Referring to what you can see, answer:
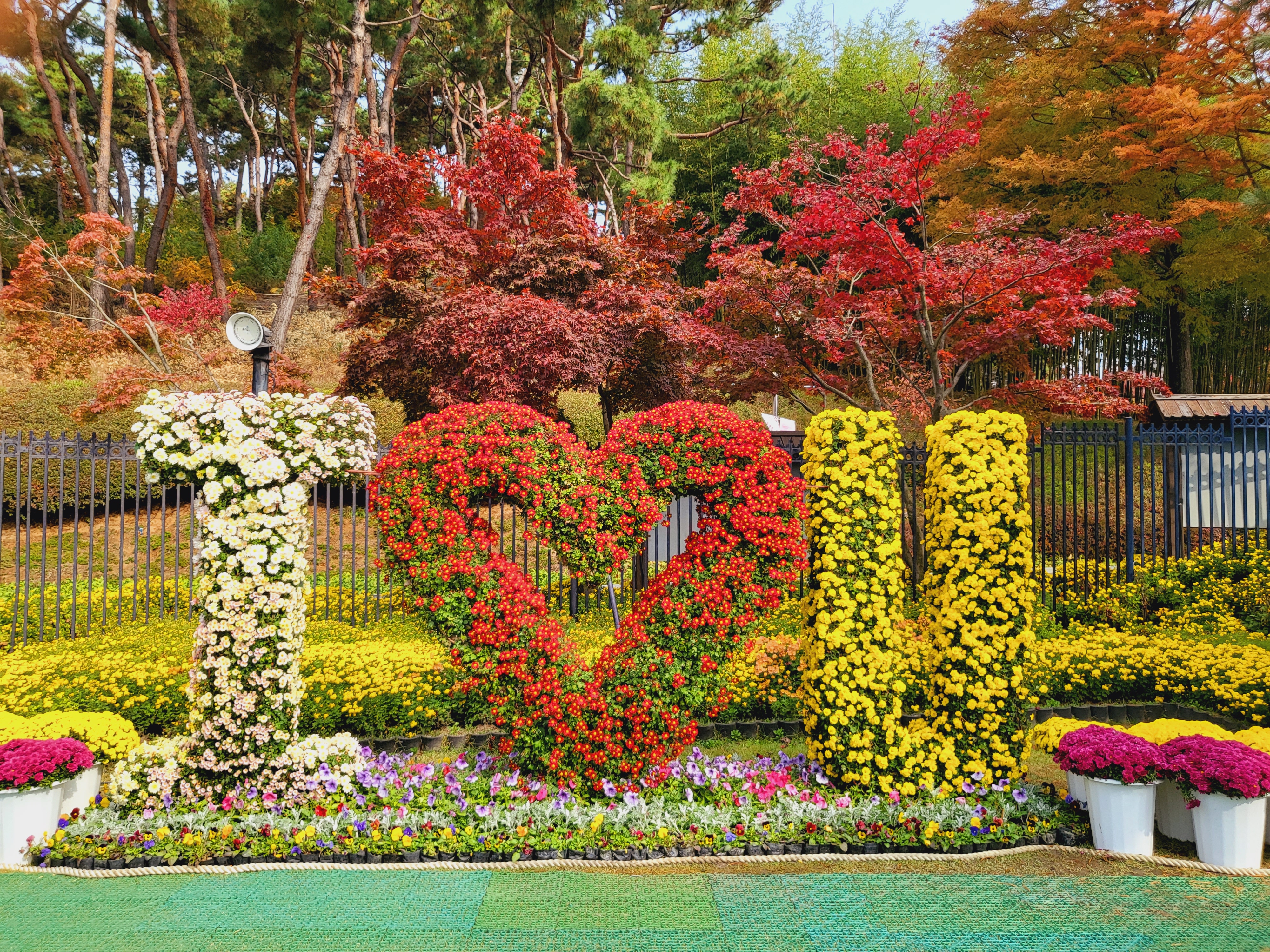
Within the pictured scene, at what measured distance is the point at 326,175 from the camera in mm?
11891

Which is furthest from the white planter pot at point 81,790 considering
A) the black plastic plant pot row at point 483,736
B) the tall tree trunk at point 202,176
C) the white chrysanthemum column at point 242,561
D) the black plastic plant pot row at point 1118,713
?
the tall tree trunk at point 202,176

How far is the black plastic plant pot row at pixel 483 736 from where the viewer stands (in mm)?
5266

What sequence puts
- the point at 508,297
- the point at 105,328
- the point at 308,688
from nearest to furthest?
1. the point at 308,688
2. the point at 508,297
3. the point at 105,328

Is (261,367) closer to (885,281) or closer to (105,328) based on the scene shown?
(885,281)

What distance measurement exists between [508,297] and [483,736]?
4.57 meters

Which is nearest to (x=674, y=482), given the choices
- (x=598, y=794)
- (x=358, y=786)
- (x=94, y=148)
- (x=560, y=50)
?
(x=598, y=794)

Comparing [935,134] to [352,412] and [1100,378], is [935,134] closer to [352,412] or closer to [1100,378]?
[1100,378]

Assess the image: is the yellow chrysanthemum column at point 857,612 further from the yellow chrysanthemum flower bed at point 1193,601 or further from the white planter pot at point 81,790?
the yellow chrysanthemum flower bed at point 1193,601

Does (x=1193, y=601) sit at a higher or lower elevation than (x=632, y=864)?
higher

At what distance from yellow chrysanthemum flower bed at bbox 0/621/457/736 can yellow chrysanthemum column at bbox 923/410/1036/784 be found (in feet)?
10.3

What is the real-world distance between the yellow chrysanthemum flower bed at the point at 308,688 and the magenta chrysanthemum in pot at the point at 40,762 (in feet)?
2.94

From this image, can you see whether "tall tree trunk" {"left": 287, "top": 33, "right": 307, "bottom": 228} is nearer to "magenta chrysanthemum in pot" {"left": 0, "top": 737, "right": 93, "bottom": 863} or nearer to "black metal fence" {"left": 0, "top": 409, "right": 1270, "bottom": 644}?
"black metal fence" {"left": 0, "top": 409, "right": 1270, "bottom": 644}

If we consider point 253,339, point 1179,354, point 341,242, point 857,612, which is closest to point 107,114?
point 341,242

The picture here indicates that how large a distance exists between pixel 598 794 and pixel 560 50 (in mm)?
12223
